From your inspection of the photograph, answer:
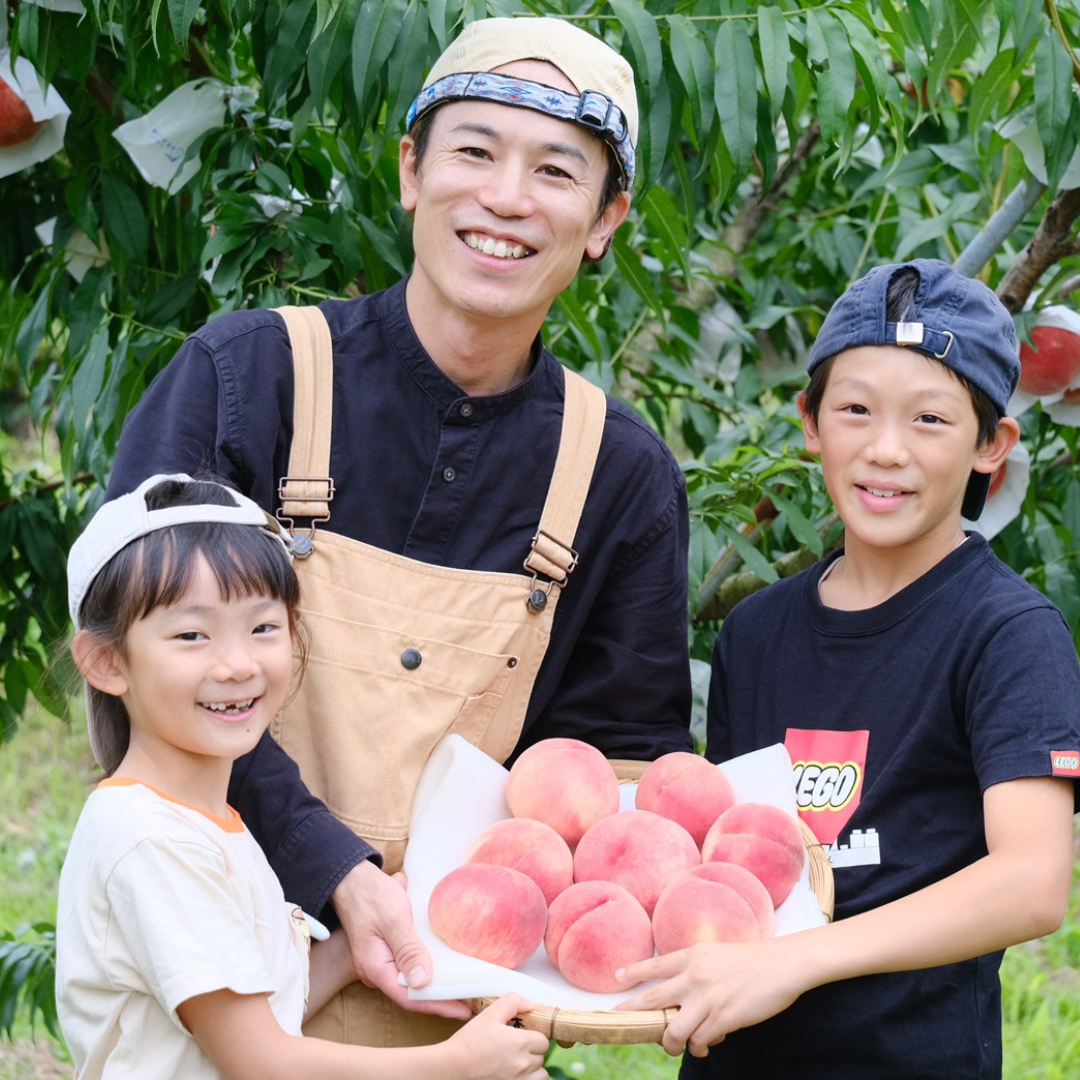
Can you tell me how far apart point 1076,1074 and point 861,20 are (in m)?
3.06

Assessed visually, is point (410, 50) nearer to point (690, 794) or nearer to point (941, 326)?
point (941, 326)

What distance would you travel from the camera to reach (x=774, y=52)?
8.18ft

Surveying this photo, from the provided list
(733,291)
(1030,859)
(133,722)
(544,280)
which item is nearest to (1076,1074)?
(733,291)

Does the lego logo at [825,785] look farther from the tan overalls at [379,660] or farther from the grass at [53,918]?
the grass at [53,918]

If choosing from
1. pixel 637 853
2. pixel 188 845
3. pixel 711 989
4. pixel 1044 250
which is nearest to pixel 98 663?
pixel 188 845

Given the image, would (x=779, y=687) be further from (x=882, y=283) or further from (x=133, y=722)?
(x=133, y=722)

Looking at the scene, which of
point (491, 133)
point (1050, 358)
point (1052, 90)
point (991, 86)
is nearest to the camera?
point (491, 133)

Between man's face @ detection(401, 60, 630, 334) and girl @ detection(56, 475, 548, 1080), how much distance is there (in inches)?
21.5

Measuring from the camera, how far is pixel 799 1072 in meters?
2.22

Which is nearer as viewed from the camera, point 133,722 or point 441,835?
point 133,722

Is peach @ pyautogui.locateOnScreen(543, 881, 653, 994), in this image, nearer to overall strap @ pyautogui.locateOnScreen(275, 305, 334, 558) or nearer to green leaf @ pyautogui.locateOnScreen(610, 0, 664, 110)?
overall strap @ pyautogui.locateOnScreen(275, 305, 334, 558)

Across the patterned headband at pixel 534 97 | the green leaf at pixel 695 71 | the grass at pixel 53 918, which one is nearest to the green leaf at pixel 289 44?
the patterned headband at pixel 534 97

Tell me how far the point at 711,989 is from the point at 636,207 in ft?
4.78

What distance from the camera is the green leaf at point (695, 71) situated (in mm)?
2516
